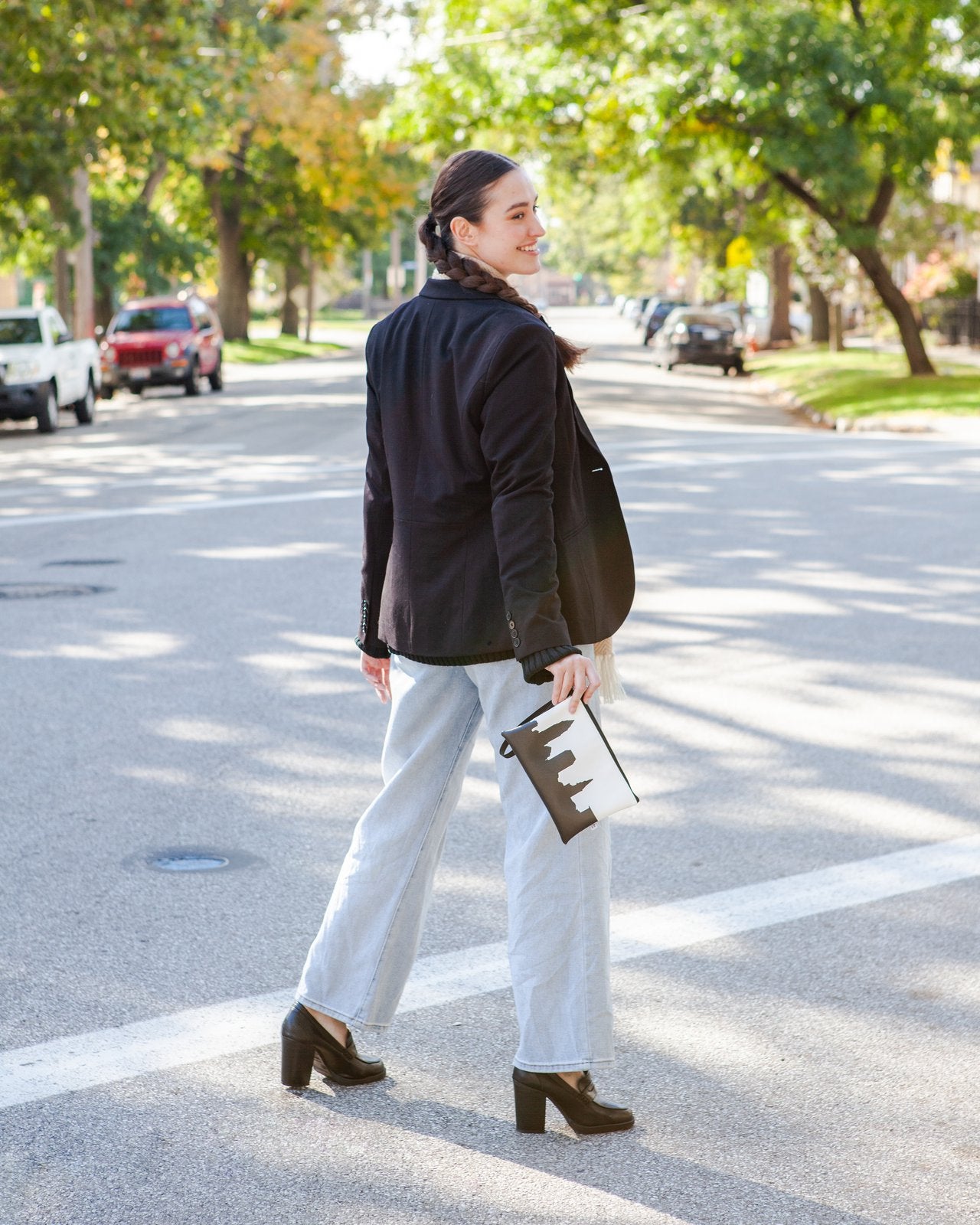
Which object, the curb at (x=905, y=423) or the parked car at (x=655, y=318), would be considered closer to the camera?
the curb at (x=905, y=423)

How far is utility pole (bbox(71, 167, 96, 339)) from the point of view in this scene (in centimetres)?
3234

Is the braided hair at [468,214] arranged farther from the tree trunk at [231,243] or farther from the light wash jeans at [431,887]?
the tree trunk at [231,243]

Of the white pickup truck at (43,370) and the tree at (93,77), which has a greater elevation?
the tree at (93,77)

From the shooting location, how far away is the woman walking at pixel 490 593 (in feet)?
10.7

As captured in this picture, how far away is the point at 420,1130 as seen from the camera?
3.48 meters

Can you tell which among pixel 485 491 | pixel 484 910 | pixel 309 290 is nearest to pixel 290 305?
pixel 309 290

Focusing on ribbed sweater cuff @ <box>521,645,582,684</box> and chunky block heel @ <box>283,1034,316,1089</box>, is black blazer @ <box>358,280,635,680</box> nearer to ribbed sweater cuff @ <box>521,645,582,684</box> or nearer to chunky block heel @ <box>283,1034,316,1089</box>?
ribbed sweater cuff @ <box>521,645,582,684</box>

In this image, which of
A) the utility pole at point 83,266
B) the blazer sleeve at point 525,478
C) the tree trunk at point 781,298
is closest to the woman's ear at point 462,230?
the blazer sleeve at point 525,478

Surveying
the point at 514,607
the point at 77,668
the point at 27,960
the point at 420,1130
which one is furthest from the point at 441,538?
the point at 77,668

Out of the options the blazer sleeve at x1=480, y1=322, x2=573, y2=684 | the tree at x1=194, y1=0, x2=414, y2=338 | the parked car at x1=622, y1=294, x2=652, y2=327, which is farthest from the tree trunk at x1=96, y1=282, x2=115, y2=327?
the blazer sleeve at x1=480, y1=322, x2=573, y2=684

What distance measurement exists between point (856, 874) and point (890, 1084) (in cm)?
149

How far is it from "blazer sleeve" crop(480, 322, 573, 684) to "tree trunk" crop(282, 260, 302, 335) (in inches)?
2494

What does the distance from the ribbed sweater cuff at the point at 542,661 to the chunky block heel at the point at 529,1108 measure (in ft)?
2.78

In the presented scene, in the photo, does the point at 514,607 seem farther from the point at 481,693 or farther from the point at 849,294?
the point at 849,294
